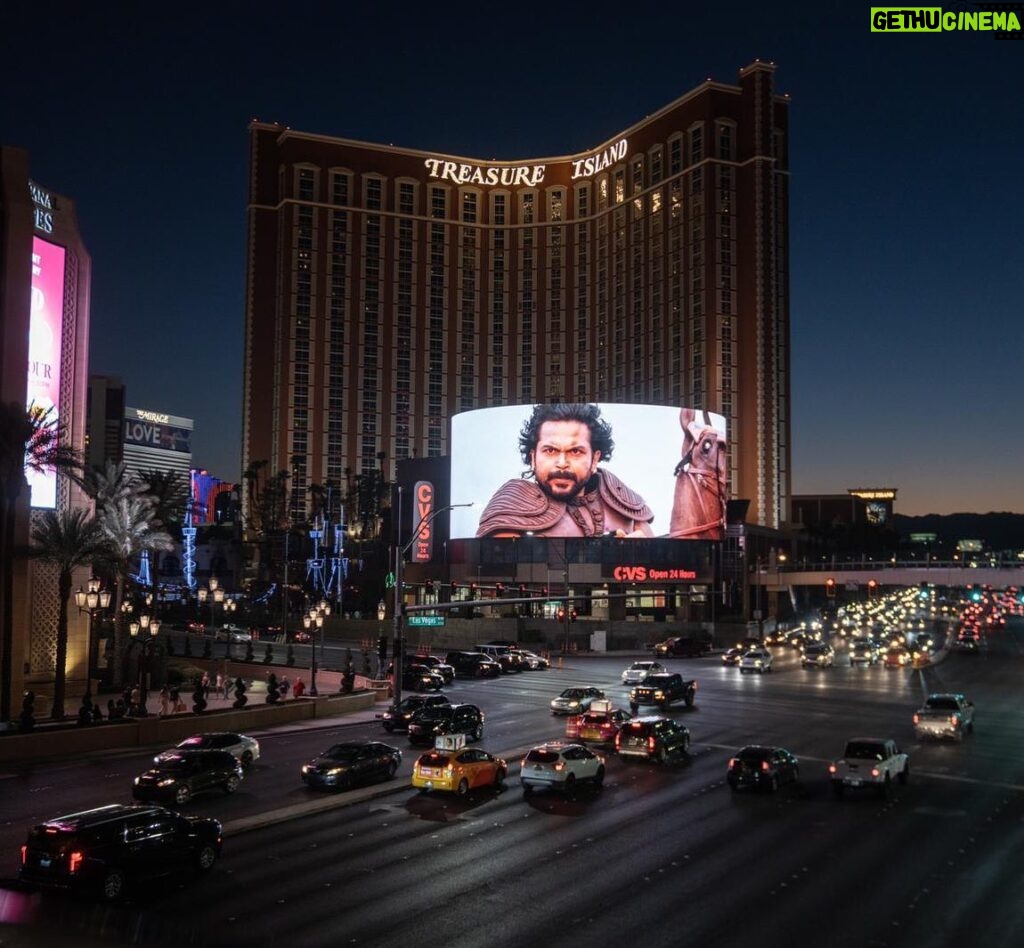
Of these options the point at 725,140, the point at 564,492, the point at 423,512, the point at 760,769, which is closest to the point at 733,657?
the point at 564,492

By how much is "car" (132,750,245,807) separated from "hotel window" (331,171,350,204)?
428 feet

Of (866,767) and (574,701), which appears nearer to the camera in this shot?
(866,767)

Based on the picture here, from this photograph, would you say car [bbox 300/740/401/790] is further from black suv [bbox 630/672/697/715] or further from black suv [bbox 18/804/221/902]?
black suv [bbox 630/672/697/715]

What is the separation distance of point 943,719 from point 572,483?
202 feet

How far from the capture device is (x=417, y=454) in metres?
151

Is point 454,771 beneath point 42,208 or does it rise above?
beneath

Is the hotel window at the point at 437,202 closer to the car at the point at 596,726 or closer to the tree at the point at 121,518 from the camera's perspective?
the tree at the point at 121,518

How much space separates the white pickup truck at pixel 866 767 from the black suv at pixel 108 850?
17.2m

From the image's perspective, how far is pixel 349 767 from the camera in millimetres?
29219

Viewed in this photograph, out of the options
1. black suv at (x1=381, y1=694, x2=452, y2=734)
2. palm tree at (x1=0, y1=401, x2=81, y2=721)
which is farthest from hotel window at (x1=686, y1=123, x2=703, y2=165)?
black suv at (x1=381, y1=694, x2=452, y2=734)

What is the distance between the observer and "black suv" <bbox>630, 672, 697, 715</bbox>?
48.8 metres

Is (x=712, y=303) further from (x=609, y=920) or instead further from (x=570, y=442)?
(x=609, y=920)

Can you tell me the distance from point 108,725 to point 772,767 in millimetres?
22397

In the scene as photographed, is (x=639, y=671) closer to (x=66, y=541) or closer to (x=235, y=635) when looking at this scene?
(x=66, y=541)
